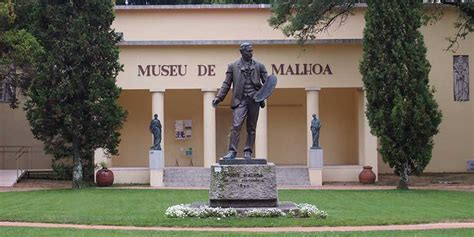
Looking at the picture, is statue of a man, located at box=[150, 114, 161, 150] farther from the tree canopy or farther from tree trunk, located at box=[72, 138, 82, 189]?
the tree canopy

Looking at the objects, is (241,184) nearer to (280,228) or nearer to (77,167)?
(280,228)

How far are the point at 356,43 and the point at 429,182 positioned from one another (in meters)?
6.49

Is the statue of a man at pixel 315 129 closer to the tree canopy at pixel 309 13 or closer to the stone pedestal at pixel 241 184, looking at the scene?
the tree canopy at pixel 309 13

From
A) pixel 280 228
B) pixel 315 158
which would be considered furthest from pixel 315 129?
pixel 280 228

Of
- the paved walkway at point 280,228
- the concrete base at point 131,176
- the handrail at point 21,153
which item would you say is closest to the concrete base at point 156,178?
the concrete base at point 131,176

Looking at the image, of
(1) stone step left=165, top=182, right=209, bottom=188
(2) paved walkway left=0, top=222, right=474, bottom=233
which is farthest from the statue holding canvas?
(1) stone step left=165, top=182, right=209, bottom=188

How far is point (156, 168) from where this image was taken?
31.3 meters

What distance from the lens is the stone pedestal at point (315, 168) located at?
103 feet

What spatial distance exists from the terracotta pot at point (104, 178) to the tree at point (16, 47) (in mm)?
4466

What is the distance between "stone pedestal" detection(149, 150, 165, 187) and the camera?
102ft

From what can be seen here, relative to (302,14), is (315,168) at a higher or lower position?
lower

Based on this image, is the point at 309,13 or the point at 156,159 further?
the point at 156,159

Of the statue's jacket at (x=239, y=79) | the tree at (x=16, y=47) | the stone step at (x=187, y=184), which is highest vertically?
the tree at (x=16, y=47)

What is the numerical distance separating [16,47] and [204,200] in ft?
34.3
